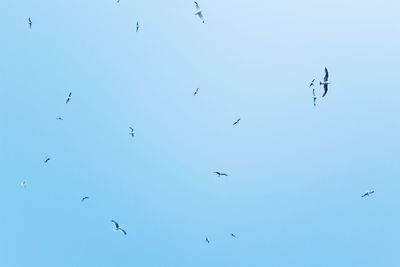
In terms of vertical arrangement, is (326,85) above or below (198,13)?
below

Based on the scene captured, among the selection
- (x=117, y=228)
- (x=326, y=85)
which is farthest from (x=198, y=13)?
(x=117, y=228)

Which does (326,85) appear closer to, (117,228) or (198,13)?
(198,13)

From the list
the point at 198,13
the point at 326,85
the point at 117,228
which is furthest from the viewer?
the point at 117,228

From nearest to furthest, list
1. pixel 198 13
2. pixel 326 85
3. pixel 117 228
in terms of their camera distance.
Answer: pixel 326 85
pixel 198 13
pixel 117 228

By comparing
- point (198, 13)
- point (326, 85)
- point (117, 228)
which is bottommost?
point (117, 228)

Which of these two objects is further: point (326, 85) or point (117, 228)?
point (117, 228)

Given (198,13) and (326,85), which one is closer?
(326,85)

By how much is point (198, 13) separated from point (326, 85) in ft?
25.2

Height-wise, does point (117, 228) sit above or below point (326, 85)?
below

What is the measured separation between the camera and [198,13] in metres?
27.4

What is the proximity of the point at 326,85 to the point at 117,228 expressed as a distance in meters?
13.7

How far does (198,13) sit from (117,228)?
41.1ft

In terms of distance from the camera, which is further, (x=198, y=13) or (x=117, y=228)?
(x=117, y=228)

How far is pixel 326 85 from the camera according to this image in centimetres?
2470
